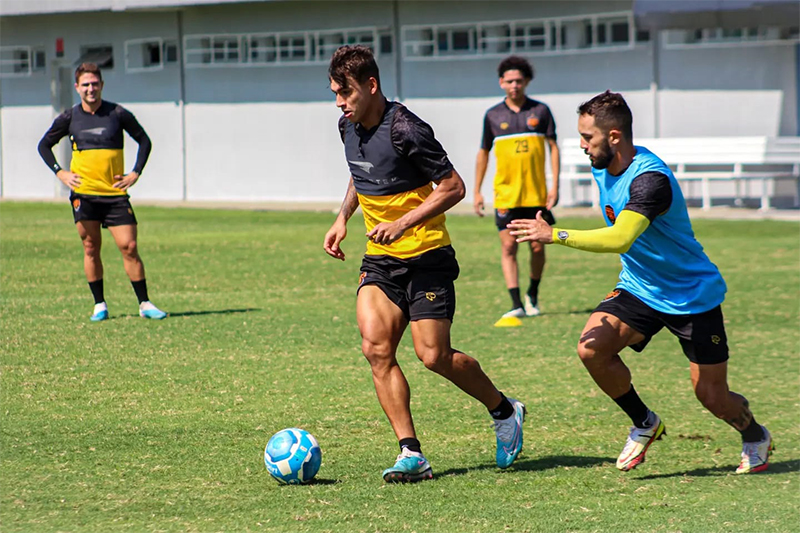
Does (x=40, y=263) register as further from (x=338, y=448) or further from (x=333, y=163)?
(x=333, y=163)

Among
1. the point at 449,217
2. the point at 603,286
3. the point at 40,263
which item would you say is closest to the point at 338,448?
the point at 603,286

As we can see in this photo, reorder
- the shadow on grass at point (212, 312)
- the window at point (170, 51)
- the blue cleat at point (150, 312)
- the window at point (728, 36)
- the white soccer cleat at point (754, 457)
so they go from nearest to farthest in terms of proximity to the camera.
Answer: the white soccer cleat at point (754, 457) < the blue cleat at point (150, 312) < the shadow on grass at point (212, 312) < the window at point (728, 36) < the window at point (170, 51)

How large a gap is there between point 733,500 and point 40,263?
40.5 feet

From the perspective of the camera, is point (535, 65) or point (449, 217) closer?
point (449, 217)

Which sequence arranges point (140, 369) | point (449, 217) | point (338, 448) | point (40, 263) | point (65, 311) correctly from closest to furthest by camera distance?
point (338, 448) < point (140, 369) < point (65, 311) < point (40, 263) < point (449, 217)

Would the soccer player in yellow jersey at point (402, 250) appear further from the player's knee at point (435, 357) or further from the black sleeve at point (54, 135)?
the black sleeve at point (54, 135)

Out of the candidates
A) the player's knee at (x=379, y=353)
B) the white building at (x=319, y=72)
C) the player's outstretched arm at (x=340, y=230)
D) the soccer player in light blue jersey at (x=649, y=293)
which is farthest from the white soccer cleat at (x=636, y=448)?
the white building at (x=319, y=72)

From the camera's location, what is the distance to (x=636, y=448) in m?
6.17

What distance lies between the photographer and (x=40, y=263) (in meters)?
16.1

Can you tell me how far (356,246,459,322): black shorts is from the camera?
609 cm

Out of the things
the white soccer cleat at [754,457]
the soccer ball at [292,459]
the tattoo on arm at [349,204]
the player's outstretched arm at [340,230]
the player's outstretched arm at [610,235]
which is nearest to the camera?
the player's outstretched arm at [610,235]

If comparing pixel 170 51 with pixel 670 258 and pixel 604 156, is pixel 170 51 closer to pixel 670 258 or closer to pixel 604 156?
pixel 604 156

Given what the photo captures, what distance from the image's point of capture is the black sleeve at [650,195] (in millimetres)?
5754

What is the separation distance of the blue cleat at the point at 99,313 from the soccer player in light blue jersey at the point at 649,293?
6.32 metres
